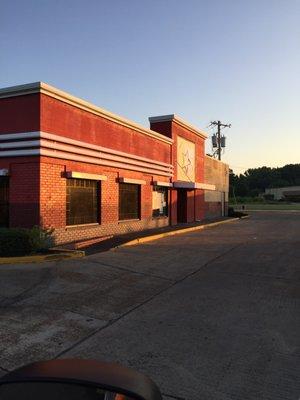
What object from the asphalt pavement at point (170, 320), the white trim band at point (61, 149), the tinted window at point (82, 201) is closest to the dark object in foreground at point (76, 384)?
the asphalt pavement at point (170, 320)

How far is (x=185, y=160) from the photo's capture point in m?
28.8

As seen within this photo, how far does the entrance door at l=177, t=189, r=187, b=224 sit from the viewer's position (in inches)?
1131

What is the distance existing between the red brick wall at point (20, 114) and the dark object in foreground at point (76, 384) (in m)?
12.2

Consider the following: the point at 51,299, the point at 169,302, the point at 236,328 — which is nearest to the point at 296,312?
the point at 236,328

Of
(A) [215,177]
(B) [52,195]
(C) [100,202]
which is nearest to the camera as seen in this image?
(B) [52,195]

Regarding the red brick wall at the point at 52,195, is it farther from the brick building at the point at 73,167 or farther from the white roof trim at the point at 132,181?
the white roof trim at the point at 132,181

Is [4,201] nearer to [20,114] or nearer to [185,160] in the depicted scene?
[20,114]

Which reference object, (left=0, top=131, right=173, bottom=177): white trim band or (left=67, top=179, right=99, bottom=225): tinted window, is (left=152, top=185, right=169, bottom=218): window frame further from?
(left=67, top=179, right=99, bottom=225): tinted window

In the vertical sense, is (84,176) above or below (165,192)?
above

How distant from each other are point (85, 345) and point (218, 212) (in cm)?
3368

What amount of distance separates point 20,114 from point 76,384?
13.0 metres

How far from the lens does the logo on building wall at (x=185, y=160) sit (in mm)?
27594

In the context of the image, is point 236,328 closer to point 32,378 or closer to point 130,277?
point 130,277

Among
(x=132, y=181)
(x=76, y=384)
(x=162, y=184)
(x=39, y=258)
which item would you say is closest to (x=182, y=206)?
(x=162, y=184)
